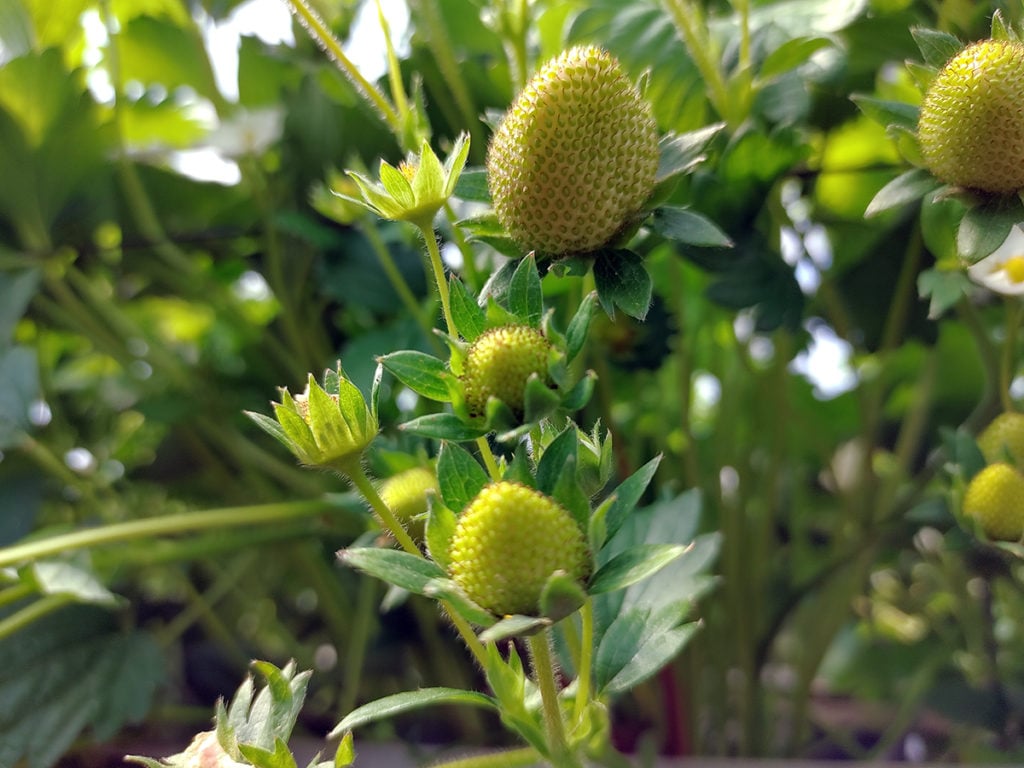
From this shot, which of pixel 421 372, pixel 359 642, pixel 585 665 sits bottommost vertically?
pixel 359 642

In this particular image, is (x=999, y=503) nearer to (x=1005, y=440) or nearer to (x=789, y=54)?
(x=1005, y=440)

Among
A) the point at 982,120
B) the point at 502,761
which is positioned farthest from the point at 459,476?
the point at 982,120

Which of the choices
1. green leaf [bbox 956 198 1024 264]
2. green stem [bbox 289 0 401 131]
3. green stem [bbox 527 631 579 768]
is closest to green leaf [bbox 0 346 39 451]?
green stem [bbox 289 0 401 131]

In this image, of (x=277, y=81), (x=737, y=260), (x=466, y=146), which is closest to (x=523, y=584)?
(x=466, y=146)

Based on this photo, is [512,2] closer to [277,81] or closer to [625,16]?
[625,16]

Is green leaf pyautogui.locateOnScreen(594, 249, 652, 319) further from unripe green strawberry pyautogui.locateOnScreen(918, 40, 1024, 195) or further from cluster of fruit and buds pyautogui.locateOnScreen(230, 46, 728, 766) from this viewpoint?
unripe green strawberry pyautogui.locateOnScreen(918, 40, 1024, 195)

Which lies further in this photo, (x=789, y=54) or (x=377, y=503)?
(x=789, y=54)
